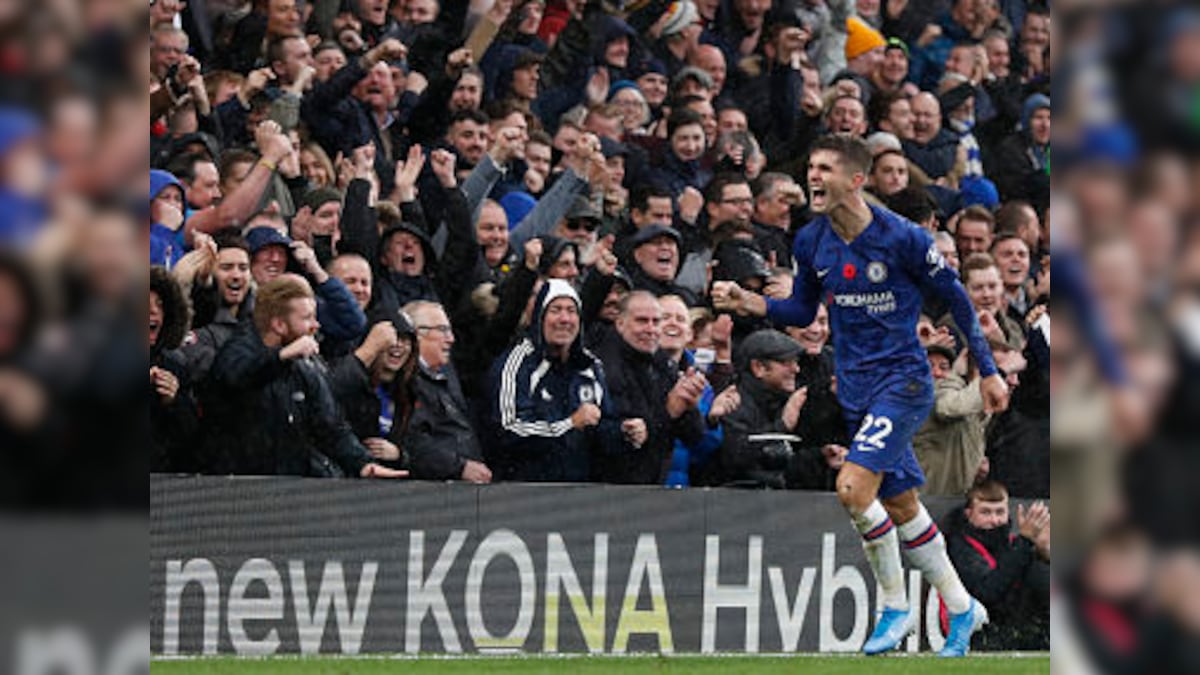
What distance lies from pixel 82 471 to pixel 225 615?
8356 mm

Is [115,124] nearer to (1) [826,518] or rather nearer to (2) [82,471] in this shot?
(2) [82,471]

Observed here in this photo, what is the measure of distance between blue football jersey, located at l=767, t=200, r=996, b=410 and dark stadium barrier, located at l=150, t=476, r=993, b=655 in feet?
4.33

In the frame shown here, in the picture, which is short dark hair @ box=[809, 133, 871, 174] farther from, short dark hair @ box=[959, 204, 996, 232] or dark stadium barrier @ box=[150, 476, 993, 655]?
short dark hair @ box=[959, 204, 996, 232]

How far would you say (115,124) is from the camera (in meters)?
2.05

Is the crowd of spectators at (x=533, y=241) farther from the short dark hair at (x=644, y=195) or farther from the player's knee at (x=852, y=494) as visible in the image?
the player's knee at (x=852, y=494)

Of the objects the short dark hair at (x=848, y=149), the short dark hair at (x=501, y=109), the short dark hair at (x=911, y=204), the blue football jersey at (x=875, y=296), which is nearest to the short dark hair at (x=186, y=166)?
the blue football jersey at (x=875, y=296)

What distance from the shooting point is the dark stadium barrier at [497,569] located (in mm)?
10258

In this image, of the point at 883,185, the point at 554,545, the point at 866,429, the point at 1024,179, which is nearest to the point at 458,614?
the point at 554,545

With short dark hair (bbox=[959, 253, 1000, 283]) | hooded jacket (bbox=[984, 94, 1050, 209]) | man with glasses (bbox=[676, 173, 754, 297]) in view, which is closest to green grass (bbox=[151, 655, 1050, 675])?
man with glasses (bbox=[676, 173, 754, 297])

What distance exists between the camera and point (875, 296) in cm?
1104

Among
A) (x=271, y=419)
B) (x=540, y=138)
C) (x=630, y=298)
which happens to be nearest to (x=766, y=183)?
(x=540, y=138)

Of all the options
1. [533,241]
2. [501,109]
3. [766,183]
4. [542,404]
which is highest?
[501,109]

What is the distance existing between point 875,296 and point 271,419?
3126 millimetres

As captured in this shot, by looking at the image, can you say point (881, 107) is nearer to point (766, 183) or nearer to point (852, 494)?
point (766, 183)
